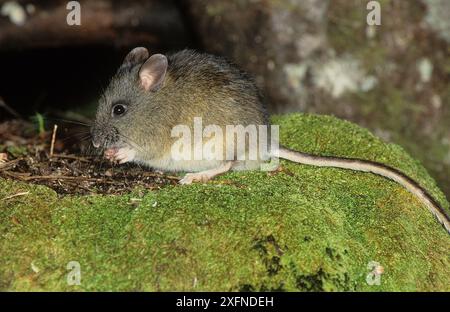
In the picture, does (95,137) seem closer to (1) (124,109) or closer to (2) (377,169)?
(1) (124,109)

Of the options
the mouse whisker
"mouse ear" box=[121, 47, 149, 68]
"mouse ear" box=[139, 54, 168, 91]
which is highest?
"mouse ear" box=[121, 47, 149, 68]

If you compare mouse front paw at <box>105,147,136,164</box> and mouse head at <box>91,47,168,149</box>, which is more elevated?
mouse head at <box>91,47,168,149</box>

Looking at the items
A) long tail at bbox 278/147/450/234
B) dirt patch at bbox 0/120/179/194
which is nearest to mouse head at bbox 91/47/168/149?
dirt patch at bbox 0/120/179/194

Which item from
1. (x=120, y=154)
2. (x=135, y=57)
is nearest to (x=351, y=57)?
(x=135, y=57)

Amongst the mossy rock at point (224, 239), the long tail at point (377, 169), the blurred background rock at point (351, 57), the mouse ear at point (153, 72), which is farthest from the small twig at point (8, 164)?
the blurred background rock at point (351, 57)

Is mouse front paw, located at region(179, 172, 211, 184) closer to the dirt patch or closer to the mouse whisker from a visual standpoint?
the dirt patch

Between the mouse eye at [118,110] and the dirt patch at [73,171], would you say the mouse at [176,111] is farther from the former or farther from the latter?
the dirt patch at [73,171]
